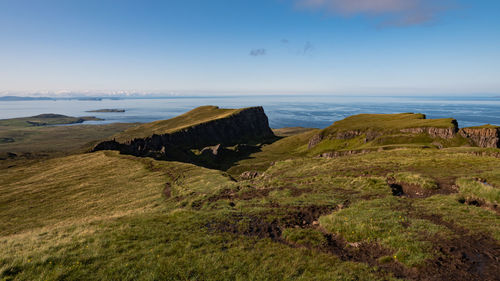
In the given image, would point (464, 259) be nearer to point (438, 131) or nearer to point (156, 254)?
point (156, 254)

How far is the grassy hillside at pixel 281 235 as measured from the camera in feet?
37.1

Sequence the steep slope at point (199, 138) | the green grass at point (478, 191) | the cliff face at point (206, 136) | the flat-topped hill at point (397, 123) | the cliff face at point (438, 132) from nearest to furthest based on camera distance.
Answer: the green grass at point (478, 191), the cliff face at point (438, 132), the cliff face at point (206, 136), the steep slope at point (199, 138), the flat-topped hill at point (397, 123)

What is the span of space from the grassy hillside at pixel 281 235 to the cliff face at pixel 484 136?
53.1 m

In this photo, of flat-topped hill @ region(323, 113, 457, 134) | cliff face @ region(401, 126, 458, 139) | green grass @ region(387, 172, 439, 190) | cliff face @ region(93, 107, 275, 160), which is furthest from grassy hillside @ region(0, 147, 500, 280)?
flat-topped hill @ region(323, 113, 457, 134)

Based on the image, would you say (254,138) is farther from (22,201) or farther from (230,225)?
(230,225)

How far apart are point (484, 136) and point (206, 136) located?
128 metres

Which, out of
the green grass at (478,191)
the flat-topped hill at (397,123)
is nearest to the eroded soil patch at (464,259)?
the green grass at (478,191)

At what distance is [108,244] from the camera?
14.2m

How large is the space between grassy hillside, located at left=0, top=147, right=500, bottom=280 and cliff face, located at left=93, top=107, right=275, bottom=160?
52.9m

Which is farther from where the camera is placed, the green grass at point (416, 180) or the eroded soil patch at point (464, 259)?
the green grass at point (416, 180)

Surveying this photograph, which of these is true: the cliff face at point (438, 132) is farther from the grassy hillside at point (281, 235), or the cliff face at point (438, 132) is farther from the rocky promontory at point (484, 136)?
the grassy hillside at point (281, 235)

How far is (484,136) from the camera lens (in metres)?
68.4

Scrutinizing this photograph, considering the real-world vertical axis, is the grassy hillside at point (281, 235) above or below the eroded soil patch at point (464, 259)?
below

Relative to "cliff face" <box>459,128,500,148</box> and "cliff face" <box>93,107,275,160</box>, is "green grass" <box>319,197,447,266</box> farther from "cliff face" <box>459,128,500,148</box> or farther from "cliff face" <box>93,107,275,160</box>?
"cliff face" <box>459,128,500,148</box>
